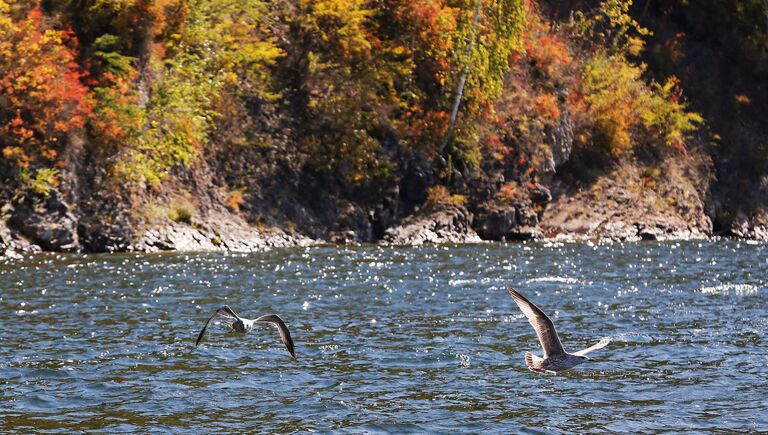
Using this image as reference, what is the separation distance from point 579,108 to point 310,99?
45.1 ft

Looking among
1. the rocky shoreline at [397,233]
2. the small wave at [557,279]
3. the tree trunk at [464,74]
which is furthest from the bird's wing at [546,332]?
the tree trunk at [464,74]

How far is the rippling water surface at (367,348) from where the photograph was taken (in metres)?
12.2

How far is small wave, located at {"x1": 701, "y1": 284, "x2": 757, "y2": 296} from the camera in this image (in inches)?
925

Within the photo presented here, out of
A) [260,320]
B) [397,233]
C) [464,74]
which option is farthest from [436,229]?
[260,320]

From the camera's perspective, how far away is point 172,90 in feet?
108

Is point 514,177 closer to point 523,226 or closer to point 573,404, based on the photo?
point 523,226

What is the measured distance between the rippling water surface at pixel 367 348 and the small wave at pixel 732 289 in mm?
64

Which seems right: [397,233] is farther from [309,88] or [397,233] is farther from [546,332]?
[546,332]

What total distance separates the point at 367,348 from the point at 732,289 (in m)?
11.3

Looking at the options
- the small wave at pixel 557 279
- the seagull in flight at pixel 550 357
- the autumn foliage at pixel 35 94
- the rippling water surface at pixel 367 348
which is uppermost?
the autumn foliage at pixel 35 94

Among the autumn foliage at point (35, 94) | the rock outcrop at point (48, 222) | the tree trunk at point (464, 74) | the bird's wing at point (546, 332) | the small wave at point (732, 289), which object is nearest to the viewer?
the bird's wing at point (546, 332)

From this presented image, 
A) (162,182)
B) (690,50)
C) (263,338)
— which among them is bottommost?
(263,338)

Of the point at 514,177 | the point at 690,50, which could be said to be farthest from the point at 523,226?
the point at 690,50

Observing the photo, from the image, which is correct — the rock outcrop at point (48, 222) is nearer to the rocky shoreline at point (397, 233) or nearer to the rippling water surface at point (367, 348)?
the rocky shoreline at point (397, 233)
